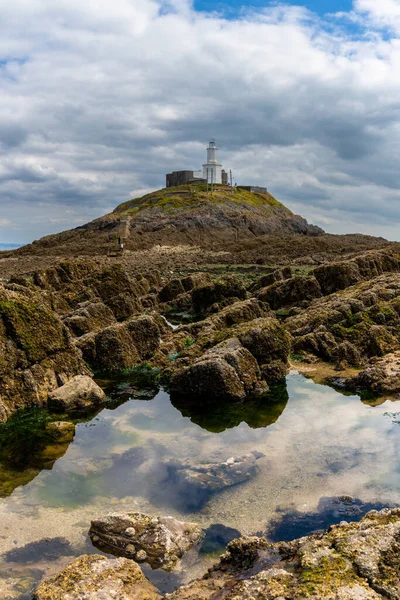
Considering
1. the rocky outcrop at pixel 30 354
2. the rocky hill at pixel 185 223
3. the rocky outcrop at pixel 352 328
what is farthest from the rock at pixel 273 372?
the rocky hill at pixel 185 223

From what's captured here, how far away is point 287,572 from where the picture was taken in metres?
7.01

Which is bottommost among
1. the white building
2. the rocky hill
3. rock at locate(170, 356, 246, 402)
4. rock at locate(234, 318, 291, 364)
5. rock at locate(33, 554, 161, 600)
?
rock at locate(33, 554, 161, 600)

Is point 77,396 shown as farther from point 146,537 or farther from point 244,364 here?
point 146,537

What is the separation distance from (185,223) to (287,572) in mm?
115588

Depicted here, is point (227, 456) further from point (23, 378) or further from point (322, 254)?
point (322, 254)

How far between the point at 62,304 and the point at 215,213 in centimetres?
10296

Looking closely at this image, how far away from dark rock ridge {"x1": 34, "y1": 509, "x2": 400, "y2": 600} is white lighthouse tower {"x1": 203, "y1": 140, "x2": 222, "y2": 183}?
161164 millimetres

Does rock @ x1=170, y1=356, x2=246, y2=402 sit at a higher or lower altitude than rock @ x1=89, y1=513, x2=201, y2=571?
higher

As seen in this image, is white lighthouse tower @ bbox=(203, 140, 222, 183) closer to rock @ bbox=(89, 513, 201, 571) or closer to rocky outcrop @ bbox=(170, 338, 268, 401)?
rocky outcrop @ bbox=(170, 338, 268, 401)

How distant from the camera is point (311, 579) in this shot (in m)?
6.66

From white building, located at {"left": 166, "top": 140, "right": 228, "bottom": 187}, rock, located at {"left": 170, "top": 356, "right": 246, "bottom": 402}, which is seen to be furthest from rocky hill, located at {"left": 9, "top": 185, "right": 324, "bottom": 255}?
rock, located at {"left": 170, "top": 356, "right": 246, "bottom": 402}

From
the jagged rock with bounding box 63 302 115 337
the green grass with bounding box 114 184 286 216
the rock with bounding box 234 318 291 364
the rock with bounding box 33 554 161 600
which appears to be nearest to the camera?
the rock with bounding box 33 554 161 600

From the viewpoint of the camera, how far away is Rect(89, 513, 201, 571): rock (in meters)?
9.20

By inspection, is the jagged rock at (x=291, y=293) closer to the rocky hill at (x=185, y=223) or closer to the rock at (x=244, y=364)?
the rock at (x=244, y=364)
